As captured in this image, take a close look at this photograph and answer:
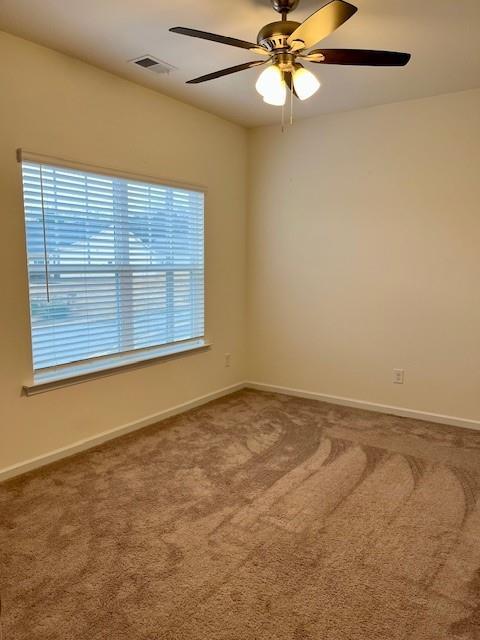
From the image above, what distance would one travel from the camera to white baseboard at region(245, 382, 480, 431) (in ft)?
12.2

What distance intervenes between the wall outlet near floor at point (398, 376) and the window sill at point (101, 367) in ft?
5.72

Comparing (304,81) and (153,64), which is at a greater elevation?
(153,64)

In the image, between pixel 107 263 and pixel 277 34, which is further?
pixel 107 263

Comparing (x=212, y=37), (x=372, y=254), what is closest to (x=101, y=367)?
(x=212, y=37)

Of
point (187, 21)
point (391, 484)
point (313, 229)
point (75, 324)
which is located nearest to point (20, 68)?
point (187, 21)

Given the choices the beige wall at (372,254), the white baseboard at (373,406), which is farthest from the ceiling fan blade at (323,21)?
the white baseboard at (373,406)

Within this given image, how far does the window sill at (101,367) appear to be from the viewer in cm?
292

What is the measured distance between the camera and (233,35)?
2613 millimetres

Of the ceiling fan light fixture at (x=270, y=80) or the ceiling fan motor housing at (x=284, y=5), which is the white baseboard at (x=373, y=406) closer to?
the ceiling fan light fixture at (x=270, y=80)

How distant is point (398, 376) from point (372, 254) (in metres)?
1.09

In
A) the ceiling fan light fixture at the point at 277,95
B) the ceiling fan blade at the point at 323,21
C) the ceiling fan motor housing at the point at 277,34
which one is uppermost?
the ceiling fan motor housing at the point at 277,34

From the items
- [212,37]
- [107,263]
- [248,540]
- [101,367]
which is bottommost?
[248,540]

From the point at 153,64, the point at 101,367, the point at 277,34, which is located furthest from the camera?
the point at 101,367

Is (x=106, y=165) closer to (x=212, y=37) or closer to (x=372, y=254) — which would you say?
(x=212, y=37)
